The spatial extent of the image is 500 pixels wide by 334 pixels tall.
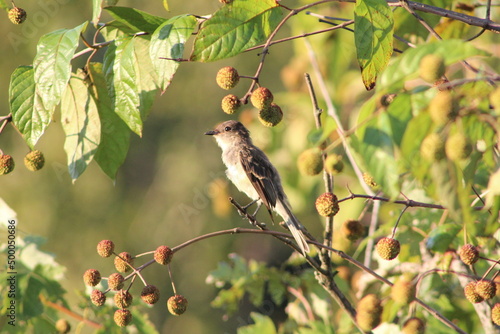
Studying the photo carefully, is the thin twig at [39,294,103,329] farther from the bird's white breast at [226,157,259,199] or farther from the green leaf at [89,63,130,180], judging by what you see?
the bird's white breast at [226,157,259,199]

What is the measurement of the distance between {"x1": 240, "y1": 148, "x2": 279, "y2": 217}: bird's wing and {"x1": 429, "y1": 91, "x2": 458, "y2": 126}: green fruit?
9.44ft

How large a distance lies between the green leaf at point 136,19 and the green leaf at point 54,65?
180 millimetres

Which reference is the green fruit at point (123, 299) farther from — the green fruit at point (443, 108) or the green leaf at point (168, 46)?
the green fruit at point (443, 108)

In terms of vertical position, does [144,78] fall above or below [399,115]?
below

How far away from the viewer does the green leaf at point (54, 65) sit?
7.03 ft

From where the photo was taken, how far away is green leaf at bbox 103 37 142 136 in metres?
2.30

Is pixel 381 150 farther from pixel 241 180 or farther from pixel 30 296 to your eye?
pixel 241 180

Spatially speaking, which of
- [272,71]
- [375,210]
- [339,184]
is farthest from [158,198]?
[375,210]

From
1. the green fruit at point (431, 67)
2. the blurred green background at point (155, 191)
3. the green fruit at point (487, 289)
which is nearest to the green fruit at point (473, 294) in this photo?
the green fruit at point (487, 289)

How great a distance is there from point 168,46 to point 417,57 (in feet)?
3.16

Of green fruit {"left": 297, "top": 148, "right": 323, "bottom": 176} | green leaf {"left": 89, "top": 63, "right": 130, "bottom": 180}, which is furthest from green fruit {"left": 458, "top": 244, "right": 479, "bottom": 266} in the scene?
green leaf {"left": 89, "top": 63, "right": 130, "bottom": 180}

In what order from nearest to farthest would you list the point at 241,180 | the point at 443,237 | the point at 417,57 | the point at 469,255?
the point at 417,57
the point at 469,255
the point at 443,237
the point at 241,180

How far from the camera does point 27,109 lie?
2.30 meters

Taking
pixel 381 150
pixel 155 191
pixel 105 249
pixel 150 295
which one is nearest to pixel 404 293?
pixel 381 150
